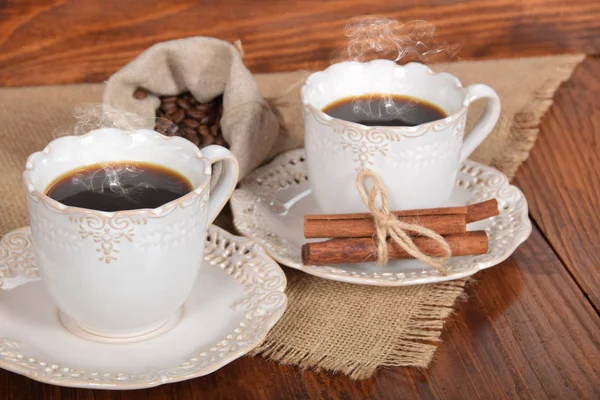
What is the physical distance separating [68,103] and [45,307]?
68cm

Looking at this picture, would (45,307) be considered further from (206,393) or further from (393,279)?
(393,279)

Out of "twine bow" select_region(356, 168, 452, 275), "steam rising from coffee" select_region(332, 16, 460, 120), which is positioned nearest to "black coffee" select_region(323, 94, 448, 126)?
"steam rising from coffee" select_region(332, 16, 460, 120)

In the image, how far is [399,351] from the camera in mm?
1041

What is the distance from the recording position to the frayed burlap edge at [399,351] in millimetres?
1013

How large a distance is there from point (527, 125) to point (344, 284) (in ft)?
1.98

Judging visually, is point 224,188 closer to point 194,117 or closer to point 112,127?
point 112,127

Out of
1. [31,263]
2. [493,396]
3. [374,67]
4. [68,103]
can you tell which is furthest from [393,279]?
[68,103]

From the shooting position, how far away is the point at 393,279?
1119 millimetres

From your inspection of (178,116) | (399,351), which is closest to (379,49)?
(178,116)

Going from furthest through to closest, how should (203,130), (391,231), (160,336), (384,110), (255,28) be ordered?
(255,28) < (203,130) < (384,110) < (391,231) < (160,336)

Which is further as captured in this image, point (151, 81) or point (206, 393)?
point (151, 81)

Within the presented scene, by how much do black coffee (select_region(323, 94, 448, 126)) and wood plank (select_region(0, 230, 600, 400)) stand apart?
0.89ft

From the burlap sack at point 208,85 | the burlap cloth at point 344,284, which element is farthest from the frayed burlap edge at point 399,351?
the burlap sack at point 208,85

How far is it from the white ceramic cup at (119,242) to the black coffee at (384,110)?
0.24 m
